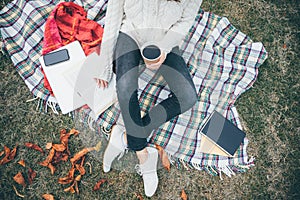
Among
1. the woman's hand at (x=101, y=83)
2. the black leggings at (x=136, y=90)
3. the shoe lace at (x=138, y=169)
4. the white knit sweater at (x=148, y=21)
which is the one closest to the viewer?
the white knit sweater at (x=148, y=21)

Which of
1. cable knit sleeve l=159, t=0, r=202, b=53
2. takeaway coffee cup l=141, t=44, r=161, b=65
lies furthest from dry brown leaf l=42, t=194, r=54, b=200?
cable knit sleeve l=159, t=0, r=202, b=53

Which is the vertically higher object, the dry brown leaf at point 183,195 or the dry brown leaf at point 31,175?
the dry brown leaf at point 183,195

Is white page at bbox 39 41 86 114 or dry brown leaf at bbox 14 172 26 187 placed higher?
white page at bbox 39 41 86 114

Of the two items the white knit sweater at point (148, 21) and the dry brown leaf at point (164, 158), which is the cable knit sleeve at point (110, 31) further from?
the dry brown leaf at point (164, 158)

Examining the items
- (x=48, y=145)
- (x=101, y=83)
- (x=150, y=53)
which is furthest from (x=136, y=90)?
(x=48, y=145)

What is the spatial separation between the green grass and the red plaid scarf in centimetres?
42

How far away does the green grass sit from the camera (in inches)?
118

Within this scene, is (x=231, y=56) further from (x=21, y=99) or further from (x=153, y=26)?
(x=21, y=99)

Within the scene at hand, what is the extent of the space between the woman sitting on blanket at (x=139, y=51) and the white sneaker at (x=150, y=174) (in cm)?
31

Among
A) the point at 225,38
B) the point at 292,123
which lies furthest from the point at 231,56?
the point at 292,123

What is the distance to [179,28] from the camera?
2564 millimetres

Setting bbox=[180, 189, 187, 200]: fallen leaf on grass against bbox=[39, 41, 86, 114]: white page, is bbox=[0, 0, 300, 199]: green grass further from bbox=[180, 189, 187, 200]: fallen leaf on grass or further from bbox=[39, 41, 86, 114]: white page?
bbox=[39, 41, 86, 114]: white page

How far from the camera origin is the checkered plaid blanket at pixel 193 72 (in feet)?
9.98

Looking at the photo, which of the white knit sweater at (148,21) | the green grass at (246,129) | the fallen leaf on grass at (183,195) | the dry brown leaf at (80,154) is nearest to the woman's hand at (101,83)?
the white knit sweater at (148,21)
